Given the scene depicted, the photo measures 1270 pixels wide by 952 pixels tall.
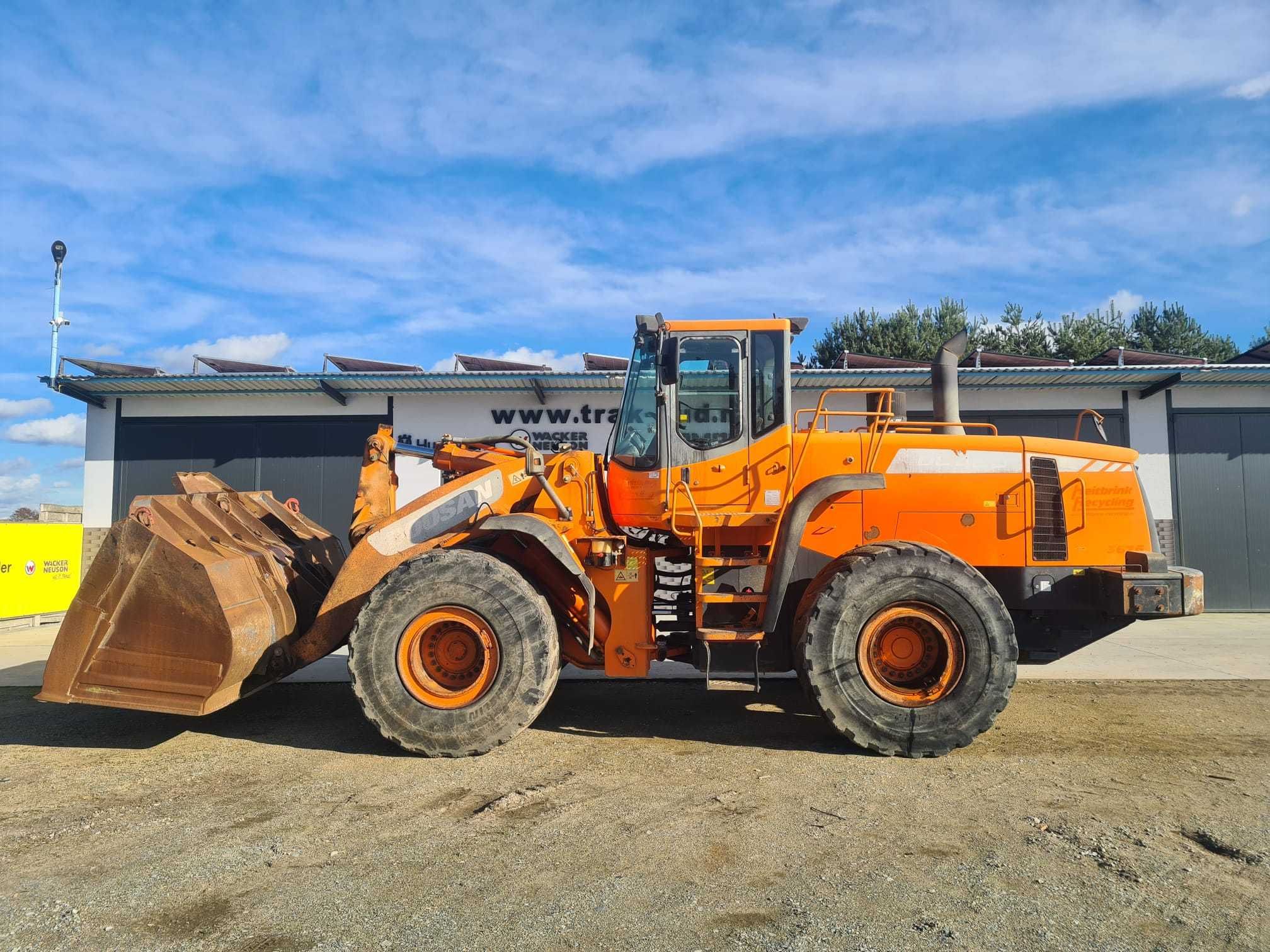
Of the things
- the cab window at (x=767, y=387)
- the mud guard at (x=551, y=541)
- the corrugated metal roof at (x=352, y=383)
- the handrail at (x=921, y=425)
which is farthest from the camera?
the corrugated metal roof at (x=352, y=383)

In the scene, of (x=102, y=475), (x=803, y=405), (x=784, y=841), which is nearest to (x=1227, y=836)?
(x=784, y=841)

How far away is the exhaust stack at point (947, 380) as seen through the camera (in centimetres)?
658

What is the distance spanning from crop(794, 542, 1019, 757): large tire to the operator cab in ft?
2.96

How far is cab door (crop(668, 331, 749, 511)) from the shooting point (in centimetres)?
586

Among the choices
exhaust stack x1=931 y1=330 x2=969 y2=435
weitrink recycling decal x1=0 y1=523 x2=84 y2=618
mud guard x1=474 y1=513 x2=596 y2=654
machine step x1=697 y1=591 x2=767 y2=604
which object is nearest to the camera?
mud guard x1=474 y1=513 x2=596 y2=654

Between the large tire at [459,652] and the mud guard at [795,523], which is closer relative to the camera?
the large tire at [459,652]

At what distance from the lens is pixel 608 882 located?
3.46m

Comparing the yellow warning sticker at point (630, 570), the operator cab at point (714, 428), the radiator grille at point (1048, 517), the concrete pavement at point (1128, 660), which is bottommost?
the concrete pavement at point (1128, 660)

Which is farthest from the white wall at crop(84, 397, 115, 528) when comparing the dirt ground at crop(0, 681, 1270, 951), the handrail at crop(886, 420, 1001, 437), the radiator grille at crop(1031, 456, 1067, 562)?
the radiator grille at crop(1031, 456, 1067, 562)

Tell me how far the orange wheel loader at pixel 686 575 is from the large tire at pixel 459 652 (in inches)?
0.6

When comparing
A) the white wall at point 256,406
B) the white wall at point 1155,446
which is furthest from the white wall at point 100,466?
the white wall at point 1155,446

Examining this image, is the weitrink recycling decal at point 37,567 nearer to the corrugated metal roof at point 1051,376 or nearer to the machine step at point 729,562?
the machine step at point 729,562

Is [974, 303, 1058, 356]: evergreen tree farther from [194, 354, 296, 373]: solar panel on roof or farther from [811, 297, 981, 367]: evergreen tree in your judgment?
[194, 354, 296, 373]: solar panel on roof

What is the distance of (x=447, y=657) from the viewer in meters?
5.52
